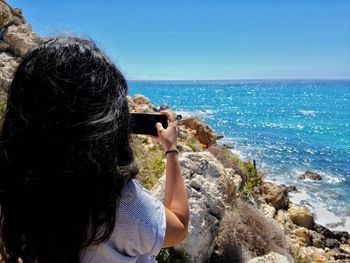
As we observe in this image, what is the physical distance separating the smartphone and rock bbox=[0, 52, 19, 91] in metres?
6.98

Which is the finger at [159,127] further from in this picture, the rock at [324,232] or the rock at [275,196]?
the rock at [324,232]

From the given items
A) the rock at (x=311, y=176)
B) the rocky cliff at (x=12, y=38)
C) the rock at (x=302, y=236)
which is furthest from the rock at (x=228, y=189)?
the rock at (x=311, y=176)

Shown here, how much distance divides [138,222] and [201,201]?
9.11 feet

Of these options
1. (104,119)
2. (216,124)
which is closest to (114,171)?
(104,119)

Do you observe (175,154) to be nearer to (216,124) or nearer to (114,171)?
(114,171)

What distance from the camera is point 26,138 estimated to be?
57.8 inches

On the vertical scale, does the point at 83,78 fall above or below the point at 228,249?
above

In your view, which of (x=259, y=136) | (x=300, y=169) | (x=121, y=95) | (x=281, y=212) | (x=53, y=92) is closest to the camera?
(x=53, y=92)

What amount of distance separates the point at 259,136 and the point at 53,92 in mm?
31788

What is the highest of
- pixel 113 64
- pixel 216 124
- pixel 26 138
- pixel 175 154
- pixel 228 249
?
pixel 113 64

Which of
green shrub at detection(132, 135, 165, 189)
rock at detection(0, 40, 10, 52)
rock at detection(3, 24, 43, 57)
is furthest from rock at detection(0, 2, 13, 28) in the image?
green shrub at detection(132, 135, 165, 189)

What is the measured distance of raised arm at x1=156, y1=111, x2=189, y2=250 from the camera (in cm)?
175

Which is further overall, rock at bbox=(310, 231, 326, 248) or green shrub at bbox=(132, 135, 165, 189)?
rock at bbox=(310, 231, 326, 248)

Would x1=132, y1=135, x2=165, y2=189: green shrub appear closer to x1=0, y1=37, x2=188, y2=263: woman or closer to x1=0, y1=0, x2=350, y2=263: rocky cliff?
x1=0, y1=0, x2=350, y2=263: rocky cliff
